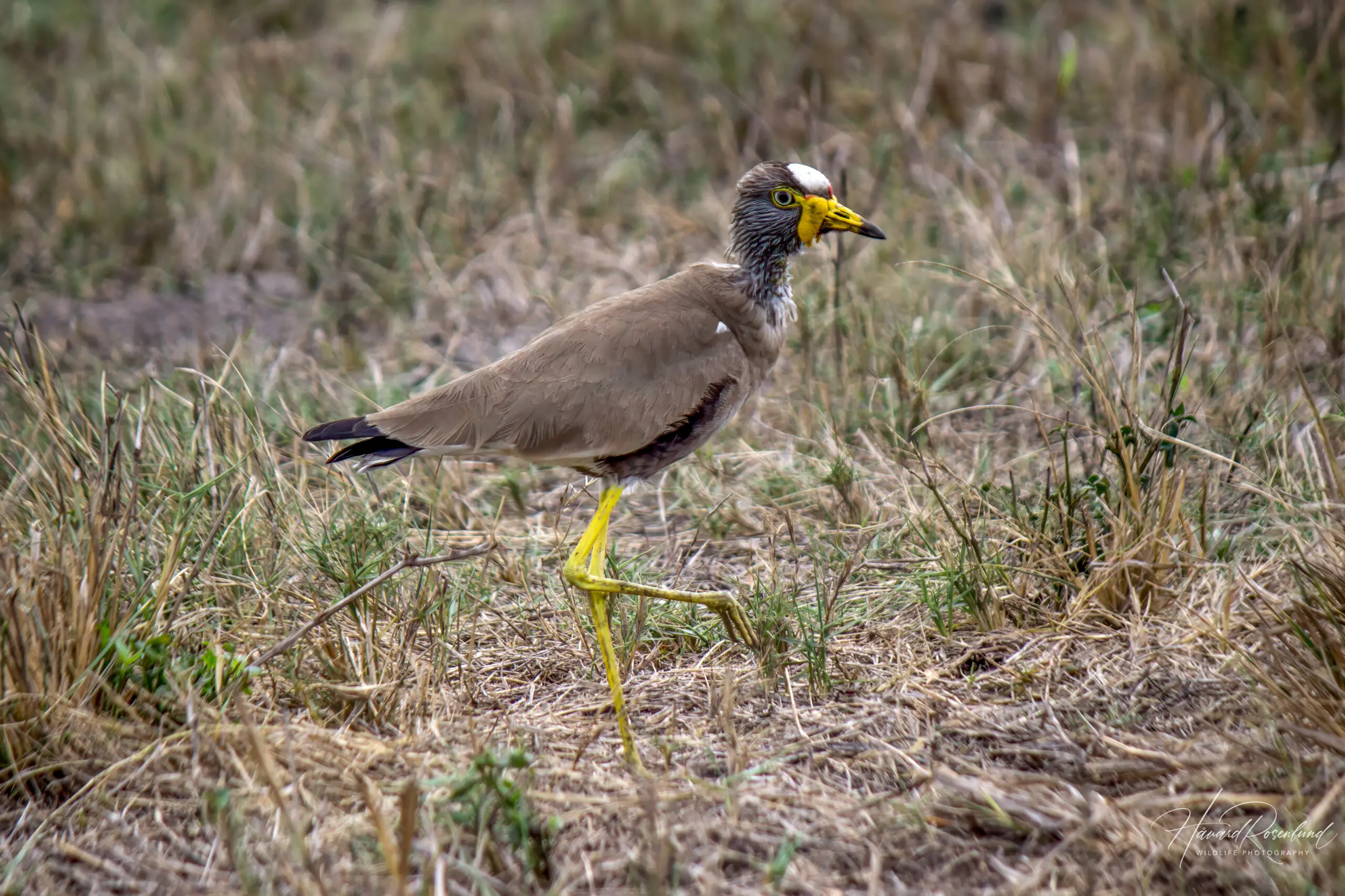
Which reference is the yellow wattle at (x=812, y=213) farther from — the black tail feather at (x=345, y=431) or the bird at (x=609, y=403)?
the black tail feather at (x=345, y=431)

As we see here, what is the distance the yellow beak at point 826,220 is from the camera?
3918 millimetres

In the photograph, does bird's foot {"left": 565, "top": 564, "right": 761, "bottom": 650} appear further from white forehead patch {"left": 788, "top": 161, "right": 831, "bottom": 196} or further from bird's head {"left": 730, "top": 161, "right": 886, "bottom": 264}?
white forehead patch {"left": 788, "top": 161, "right": 831, "bottom": 196}

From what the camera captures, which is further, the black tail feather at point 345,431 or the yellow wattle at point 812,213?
the yellow wattle at point 812,213

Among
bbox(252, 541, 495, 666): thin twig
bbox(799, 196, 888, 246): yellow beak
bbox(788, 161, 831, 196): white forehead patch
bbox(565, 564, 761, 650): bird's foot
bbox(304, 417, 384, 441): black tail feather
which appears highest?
bbox(788, 161, 831, 196): white forehead patch

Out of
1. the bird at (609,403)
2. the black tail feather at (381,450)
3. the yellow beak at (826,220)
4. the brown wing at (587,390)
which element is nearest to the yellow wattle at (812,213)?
the yellow beak at (826,220)

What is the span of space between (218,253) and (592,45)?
2768mm

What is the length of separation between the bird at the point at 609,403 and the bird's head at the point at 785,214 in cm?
16

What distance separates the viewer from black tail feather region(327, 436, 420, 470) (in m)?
3.37

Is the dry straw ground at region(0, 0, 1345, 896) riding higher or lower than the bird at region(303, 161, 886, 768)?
lower

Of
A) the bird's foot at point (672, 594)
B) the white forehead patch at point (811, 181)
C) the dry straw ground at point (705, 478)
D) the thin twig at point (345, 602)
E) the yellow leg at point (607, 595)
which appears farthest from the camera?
the white forehead patch at point (811, 181)

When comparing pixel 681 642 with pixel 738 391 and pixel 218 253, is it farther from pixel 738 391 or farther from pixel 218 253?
pixel 218 253

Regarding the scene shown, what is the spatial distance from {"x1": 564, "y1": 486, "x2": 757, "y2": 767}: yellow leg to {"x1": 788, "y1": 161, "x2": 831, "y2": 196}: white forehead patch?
1169mm

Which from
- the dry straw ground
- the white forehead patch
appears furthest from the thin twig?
the white forehead patch

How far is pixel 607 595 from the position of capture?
11.7 ft
